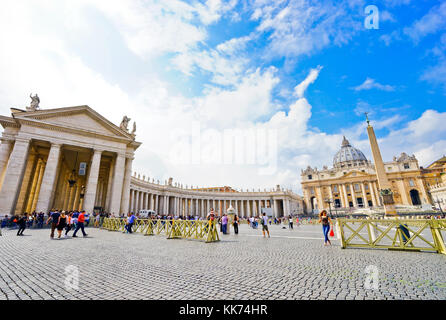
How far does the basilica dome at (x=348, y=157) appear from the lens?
9812 cm

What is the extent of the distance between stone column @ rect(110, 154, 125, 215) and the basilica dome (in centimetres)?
10618

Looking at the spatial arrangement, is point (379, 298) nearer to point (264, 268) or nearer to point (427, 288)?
point (427, 288)

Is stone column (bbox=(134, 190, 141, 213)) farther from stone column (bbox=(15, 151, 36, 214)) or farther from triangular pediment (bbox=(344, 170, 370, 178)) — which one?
triangular pediment (bbox=(344, 170, 370, 178))

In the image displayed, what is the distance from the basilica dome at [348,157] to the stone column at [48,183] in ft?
371

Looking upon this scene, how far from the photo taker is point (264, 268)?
5406 mm

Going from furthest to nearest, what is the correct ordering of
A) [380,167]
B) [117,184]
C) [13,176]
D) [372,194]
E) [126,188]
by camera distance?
1. [372,194]
2. [126,188]
3. [117,184]
4. [380,167]
5. [13,176]

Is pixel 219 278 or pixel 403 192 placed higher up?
pixel 403 192

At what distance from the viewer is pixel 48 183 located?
21.6 metres

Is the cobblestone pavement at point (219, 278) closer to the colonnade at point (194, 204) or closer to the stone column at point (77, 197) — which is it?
the stone column at point (77, 197)

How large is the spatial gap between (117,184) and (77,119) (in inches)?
387

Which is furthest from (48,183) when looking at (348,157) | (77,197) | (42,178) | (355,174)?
(348,157)

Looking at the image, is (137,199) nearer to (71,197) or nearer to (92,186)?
(71,197)
